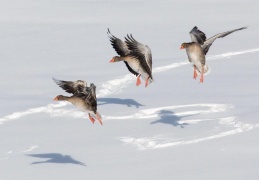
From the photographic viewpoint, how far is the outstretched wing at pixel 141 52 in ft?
37.9

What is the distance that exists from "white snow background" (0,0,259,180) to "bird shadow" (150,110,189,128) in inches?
0.7

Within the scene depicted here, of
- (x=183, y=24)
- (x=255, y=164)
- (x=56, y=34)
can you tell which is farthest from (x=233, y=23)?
(x=255, y=164)

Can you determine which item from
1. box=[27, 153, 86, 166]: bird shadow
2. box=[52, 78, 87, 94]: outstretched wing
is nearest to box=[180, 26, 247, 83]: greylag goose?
box=[52, 78, 87, 94]: outstretched wing

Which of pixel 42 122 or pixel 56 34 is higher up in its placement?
pixel 56 34

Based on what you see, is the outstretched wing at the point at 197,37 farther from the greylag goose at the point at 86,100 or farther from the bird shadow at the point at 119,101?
the greylag goose at the point at 86,100

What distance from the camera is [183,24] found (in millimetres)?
21438

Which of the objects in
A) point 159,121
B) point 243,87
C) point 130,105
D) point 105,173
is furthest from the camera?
point 243,87

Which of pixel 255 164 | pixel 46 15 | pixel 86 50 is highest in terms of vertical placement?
pixel 46 15

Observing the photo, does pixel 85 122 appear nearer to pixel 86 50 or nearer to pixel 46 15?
pixel 86 50

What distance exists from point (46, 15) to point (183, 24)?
13.4 ft

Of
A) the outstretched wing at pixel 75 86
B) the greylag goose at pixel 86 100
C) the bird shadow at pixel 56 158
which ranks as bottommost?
the bird shadow at pixel 56 158

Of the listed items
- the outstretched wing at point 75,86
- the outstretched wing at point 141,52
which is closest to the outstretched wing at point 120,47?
the outstretched wing at point 141,52

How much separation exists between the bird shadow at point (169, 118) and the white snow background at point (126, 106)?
2cm

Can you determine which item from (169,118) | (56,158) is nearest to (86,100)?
(56,158)
